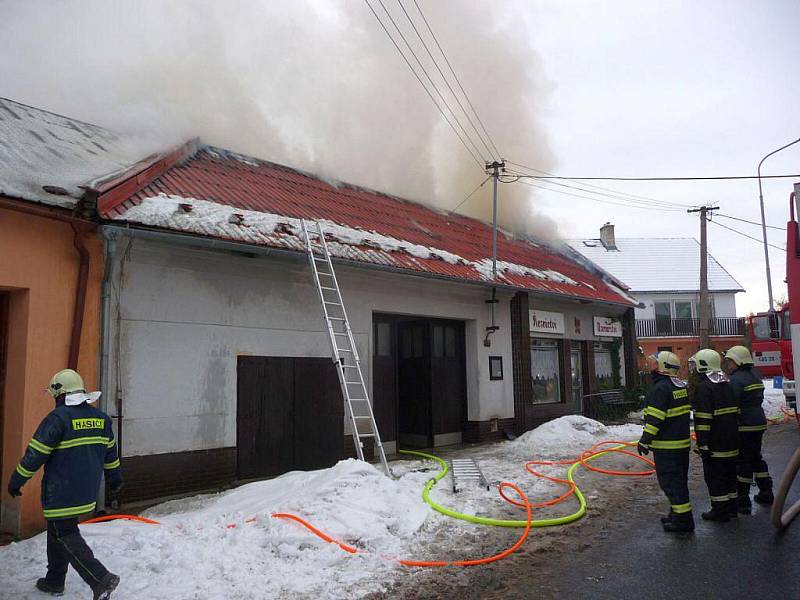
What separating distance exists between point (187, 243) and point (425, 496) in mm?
4161

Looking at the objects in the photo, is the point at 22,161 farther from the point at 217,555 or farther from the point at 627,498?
the point at 627,498

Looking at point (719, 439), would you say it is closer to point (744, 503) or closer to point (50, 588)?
point (744, 503)

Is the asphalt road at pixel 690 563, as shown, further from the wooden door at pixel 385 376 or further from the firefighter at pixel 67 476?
the wooden door at pixel 385 376

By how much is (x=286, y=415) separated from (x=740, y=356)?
5.92 metres

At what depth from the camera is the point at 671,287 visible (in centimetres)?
3422

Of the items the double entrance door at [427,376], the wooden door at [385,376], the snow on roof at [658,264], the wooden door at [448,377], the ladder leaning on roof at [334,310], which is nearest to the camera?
the ladder leaning on roof at [334,310]

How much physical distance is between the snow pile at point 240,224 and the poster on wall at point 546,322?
123 inches

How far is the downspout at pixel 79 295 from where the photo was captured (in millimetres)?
6422

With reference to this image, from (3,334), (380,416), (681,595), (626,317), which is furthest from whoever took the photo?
(626,317)

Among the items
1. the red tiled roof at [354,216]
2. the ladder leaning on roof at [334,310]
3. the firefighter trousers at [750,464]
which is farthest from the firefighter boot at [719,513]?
the red tiled roof at [354,216]

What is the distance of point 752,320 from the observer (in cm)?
1072

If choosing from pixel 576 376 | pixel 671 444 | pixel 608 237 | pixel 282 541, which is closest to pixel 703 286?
pixel 576 376

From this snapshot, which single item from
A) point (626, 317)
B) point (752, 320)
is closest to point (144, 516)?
point (752, 320)

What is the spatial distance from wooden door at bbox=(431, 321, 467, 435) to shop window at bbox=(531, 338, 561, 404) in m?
2.31
